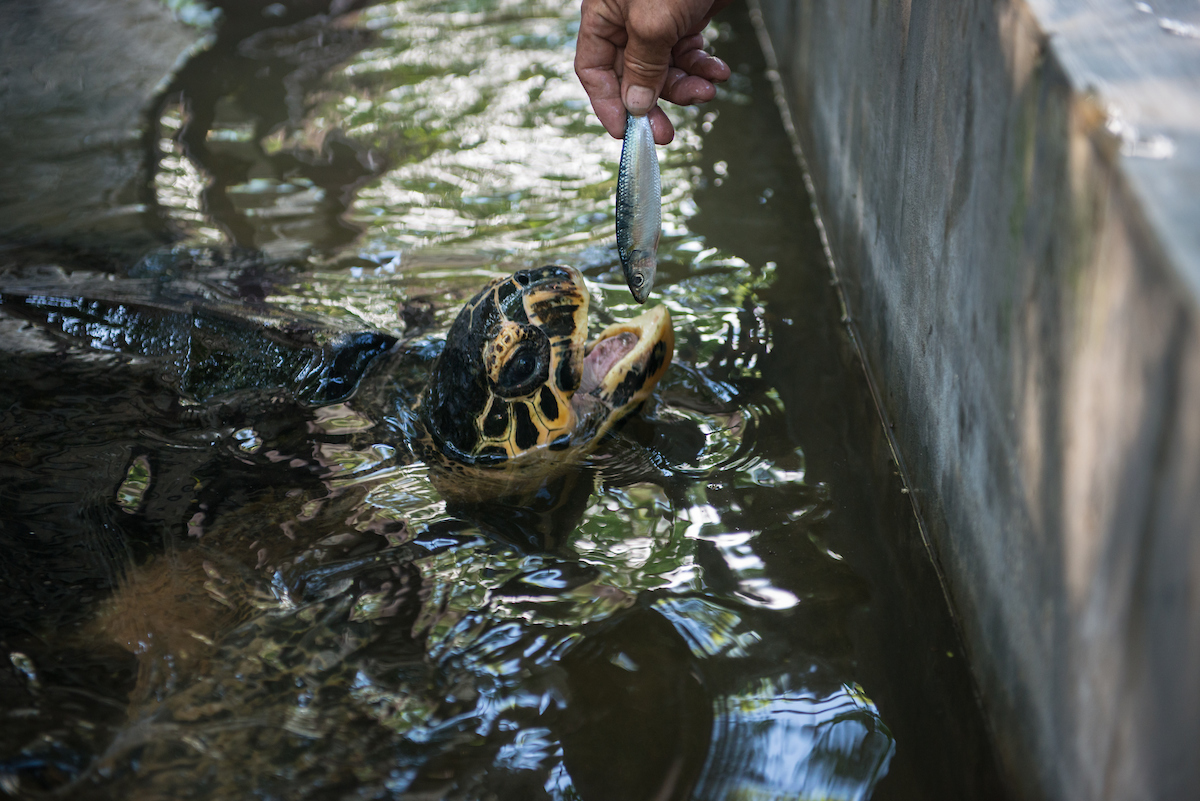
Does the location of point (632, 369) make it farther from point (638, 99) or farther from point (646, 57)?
point (646, 57)

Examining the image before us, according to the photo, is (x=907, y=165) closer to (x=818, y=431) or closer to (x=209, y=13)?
(x=818, y=431)

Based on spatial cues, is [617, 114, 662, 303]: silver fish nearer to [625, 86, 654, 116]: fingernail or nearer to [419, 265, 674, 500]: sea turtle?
[625, 86, 654, 116]: fingernail

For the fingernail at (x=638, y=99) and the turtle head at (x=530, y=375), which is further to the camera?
the turtle head at (x=530, y=375)

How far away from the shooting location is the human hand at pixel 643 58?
8.13ft

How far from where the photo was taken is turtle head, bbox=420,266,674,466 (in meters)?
2.85

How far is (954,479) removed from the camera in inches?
Result: 94.3

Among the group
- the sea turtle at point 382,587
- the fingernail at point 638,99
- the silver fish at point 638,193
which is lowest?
the sea turtle at point 382,587

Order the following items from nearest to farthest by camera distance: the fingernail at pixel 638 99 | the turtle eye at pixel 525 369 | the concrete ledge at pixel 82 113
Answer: the fingernail at pixel 638 99, the turtle eye at pixel 525 369, the concrete ledge at pixel 82 113

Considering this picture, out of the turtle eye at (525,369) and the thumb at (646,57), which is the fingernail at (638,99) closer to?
the thumb at (646,57)

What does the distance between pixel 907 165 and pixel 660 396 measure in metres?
1.16

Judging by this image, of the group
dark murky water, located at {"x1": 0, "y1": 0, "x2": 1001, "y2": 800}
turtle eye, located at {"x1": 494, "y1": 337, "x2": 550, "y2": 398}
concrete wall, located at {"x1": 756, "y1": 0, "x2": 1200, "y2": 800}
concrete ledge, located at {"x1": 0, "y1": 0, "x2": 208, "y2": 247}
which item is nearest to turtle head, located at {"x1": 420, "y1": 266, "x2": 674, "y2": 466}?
turtle eye, located at {"x1": 494, "y1": 337, "x2": 550, "y2": 398}

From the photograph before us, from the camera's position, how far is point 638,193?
7.88 feet

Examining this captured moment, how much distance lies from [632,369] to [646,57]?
1017mm

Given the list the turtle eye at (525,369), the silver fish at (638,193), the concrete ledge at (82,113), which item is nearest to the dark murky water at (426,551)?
the turtle eye at (525,369)
